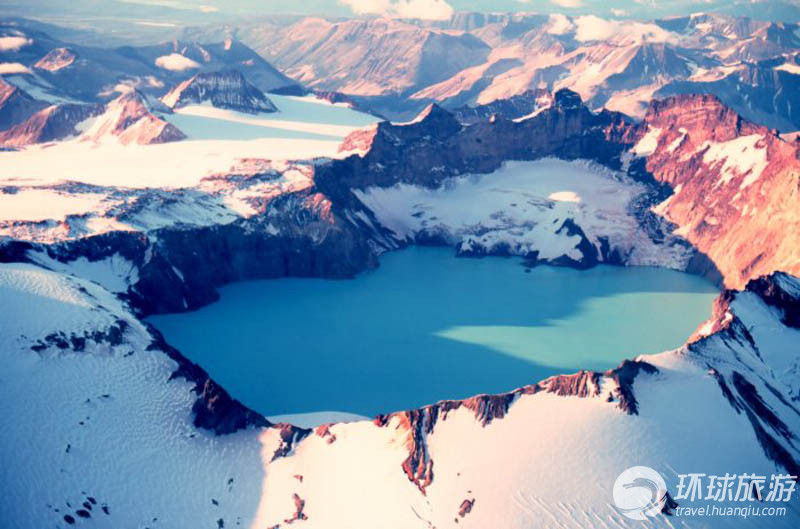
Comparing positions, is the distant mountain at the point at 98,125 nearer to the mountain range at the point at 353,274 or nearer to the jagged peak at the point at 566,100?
the mountain range at the point at 353,274

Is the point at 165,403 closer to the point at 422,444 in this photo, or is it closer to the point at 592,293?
the point at 422,444

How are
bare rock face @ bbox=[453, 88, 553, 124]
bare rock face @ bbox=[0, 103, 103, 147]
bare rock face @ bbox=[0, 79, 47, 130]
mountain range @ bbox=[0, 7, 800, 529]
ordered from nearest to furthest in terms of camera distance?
mountain range @ bbox=[0, 7, 800, 529] → bare rock face @ bbox=[0, 103, 103, 147] → bare rock face @ bbox=[0, 79, 47, 130] → bare rock face @ bbox=[453, 88, 553, 124]

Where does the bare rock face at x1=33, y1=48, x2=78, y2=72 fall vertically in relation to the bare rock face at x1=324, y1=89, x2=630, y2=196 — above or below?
below

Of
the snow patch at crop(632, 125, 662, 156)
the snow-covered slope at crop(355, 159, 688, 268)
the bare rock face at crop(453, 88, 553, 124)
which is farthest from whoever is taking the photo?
the bare rock face at crop(453, 88, 553, 124)

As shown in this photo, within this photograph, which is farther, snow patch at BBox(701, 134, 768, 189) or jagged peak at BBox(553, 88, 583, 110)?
jagged peak at BBox(553, 88, 583, 110)

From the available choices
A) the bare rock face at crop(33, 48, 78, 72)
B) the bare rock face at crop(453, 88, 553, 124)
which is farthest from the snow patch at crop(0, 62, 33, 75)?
the bare rock face at crop(453, 88, 553, 124)

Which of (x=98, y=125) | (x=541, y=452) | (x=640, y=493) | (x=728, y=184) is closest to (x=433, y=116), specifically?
(x=728, y=184)

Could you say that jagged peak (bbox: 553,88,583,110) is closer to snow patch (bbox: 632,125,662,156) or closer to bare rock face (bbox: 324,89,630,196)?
bare rock face (bbox: 324,89,630,196)

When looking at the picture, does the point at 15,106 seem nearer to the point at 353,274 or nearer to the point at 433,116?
the point at 433,116
